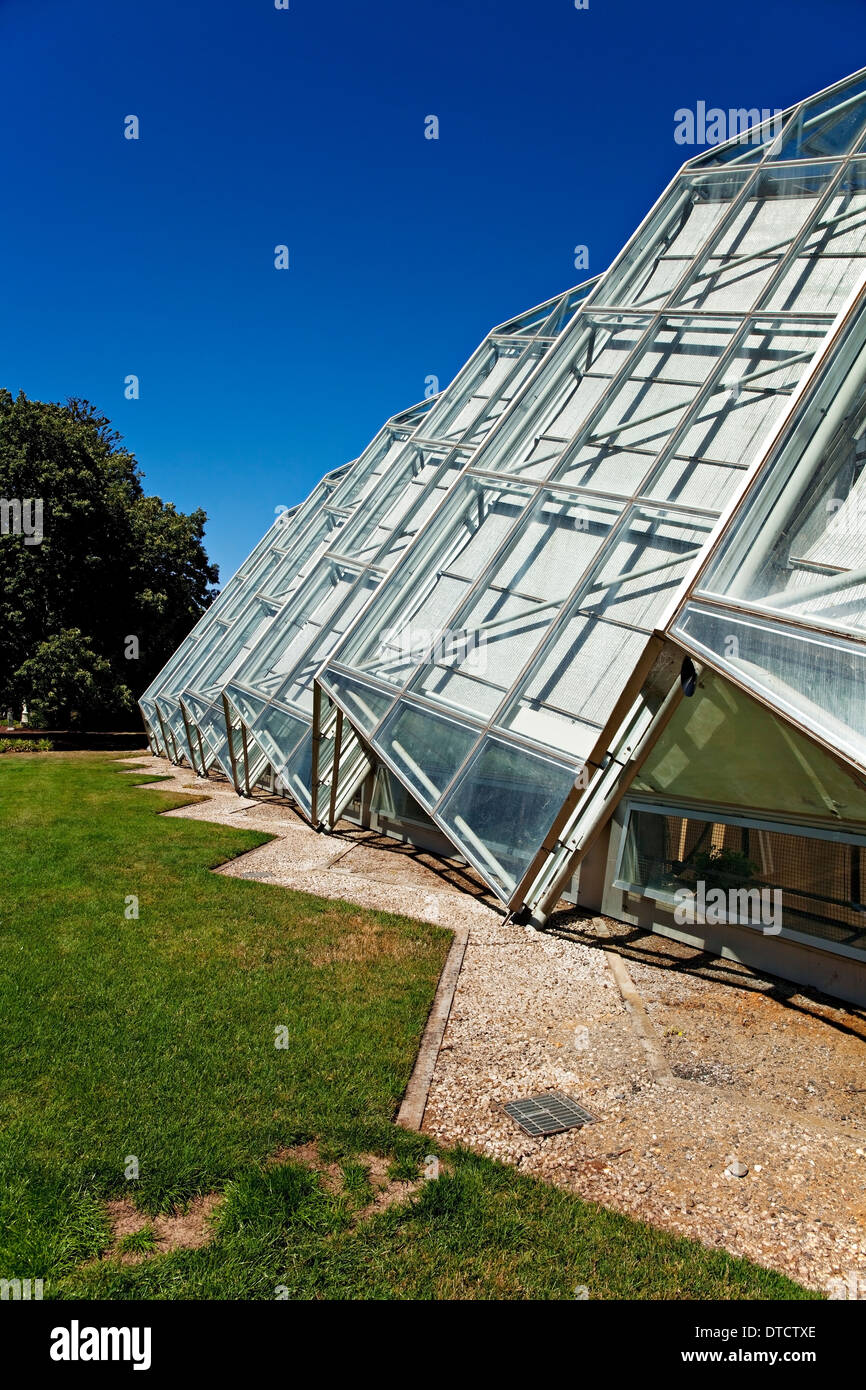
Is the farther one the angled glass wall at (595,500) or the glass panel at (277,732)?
the glass panel at (277,732)

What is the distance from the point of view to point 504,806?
8.67 meters

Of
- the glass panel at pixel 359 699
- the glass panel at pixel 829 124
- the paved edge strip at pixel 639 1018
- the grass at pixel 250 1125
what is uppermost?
the glass panel at pixel 829 124

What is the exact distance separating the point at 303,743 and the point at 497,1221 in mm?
10471

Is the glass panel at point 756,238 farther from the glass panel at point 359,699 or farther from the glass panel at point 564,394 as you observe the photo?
the glass panel at point 359,699

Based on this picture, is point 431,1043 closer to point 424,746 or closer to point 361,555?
point 424,746

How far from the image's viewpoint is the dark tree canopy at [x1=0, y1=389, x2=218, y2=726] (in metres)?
30.8

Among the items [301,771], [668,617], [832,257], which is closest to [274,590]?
[301,771]

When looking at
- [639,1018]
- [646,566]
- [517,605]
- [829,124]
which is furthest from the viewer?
[829,124]

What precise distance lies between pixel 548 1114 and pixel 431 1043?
1335 millimetres

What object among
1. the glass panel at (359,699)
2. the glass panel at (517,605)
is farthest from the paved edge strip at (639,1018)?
the glass panel at (359,699)

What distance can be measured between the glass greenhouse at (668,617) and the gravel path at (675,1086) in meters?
0.80

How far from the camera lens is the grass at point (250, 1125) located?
409 centimetres

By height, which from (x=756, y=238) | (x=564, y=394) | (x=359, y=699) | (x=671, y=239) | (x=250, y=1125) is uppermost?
(x=671, y=239)

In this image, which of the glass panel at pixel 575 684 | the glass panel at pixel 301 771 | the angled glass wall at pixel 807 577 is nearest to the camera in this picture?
the angled glass wall at pixel 807 577
